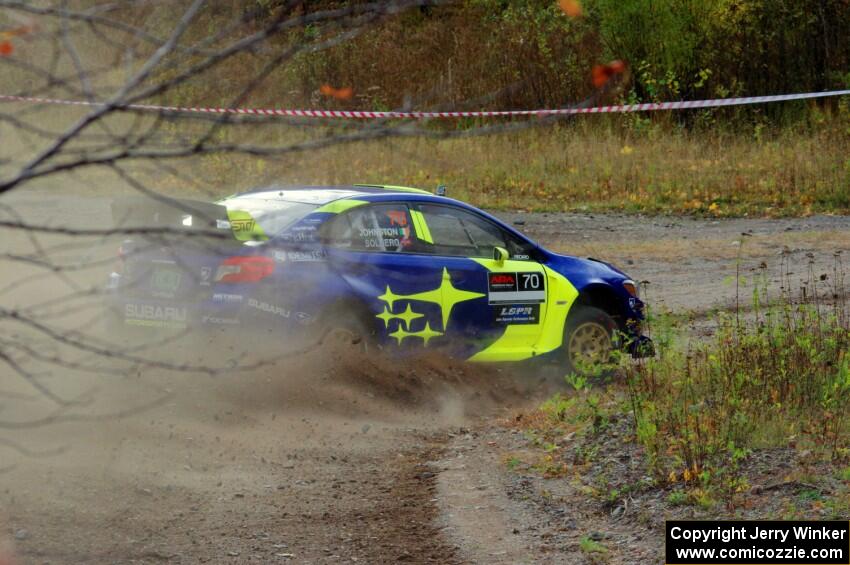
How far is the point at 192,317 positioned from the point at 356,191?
1.92 metres

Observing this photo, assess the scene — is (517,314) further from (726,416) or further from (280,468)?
(280,468)

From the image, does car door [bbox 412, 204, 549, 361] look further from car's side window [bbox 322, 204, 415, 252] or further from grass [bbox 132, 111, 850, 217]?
grass [bbox 132, 111, 850, 217]

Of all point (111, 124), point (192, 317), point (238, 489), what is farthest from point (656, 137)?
point (111, 124)

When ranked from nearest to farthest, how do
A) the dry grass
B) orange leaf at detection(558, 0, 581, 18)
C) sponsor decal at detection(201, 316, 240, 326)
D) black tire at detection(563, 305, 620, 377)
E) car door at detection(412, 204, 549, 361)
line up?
orange leaf at detection(558, 0, 581, 18) < sponsor decal at detection(201, 316, 240, 326) < car door at detection(412, 204, 549, 361) < black tire at detection(563, 305, 620, 377) < the dry grass

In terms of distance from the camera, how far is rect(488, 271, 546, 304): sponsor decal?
1047 cm

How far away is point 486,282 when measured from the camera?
1043cm

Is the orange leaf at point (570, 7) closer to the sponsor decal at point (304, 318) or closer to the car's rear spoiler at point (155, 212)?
the car's rear spoiler at point (155, 212)

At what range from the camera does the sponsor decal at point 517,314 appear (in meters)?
10.5

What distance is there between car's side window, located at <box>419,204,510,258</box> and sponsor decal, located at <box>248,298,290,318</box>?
4.70ft

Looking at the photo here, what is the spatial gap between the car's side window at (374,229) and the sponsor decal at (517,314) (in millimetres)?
971

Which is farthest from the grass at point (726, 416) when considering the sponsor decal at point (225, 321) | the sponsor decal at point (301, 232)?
the sponsor decal at point (225, 321)

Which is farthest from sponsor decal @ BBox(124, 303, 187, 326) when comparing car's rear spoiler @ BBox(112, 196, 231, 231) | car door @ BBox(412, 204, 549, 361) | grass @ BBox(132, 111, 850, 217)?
grass @ BBox(132, 111, 850, 217)

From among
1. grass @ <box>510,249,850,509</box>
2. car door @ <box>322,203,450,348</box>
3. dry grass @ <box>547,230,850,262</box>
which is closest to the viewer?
grass @ <box>510,249,850,509</box>

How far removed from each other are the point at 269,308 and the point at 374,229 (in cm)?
120
